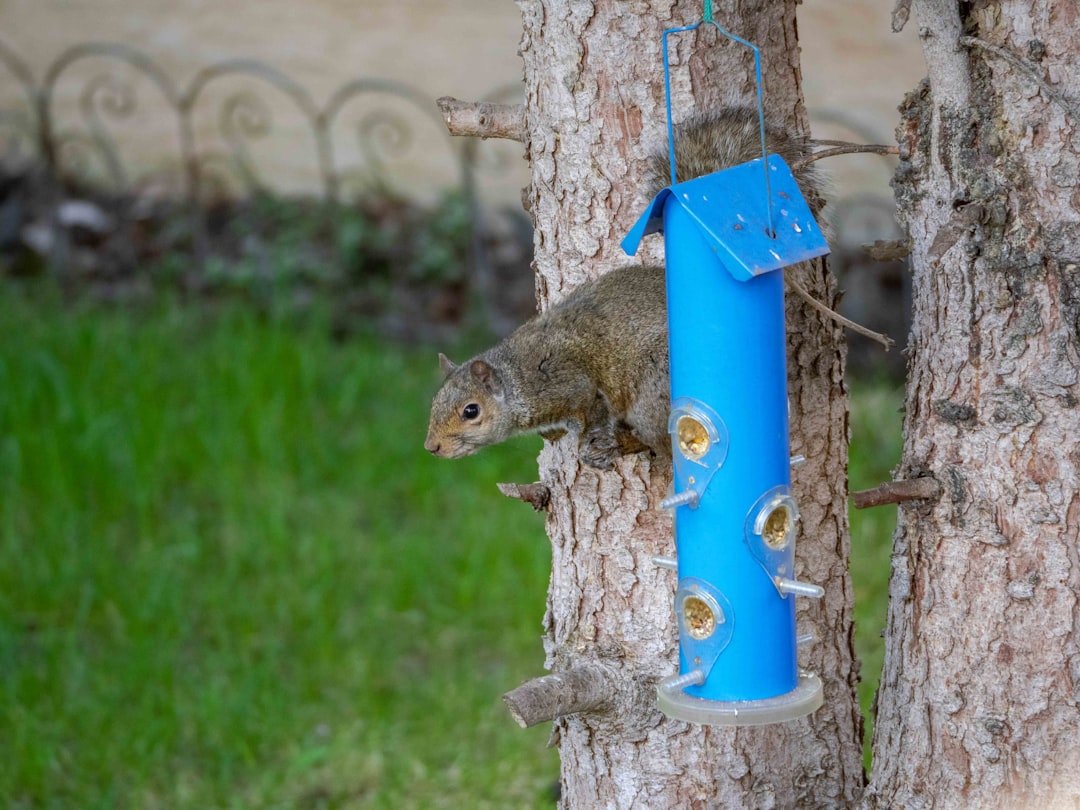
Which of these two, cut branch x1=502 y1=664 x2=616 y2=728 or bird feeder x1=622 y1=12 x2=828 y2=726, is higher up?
bird feeder x1=622 y1=12 x2=828 y2=726

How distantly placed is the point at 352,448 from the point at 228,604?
88 centimetres

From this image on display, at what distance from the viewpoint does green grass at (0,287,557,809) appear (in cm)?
292

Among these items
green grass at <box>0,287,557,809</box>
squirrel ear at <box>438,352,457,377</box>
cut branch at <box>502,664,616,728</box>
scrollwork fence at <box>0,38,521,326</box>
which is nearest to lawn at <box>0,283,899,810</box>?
green grass at <box>0,287,557,809</box>

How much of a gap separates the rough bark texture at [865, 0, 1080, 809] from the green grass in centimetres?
143

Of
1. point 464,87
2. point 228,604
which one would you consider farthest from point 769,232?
point 464,87

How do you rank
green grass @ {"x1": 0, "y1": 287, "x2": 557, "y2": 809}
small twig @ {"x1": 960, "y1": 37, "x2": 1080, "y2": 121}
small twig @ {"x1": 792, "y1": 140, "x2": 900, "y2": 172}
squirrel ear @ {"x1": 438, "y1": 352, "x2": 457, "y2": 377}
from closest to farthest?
small twig @ {"x1": 960, "y1": 37, "x2": 1080, "y2": 121}, small twig @ {"x1": 792, "y1": 140, "x2": 900, "y2": 172}, squirrel ear @ {"x1": 438, "y1": 352, "x2": 457, "y2": 377}, green grass @ {"x1": 0, "y1": 287, "x2": 557, "y2": 809}

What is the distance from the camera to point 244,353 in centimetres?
441

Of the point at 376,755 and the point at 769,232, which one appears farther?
the point at 376,755

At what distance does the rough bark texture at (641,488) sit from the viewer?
1.73 meters

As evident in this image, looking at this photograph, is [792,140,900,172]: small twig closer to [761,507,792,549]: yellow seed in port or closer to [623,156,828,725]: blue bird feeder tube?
[623,156,828,725]: blue bird feeder tube

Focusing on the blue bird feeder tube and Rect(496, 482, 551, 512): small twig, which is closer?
the blue bird feeder tube

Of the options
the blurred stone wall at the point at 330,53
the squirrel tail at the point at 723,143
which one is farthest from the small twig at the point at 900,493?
the blurred stone wall at the point at 330,53

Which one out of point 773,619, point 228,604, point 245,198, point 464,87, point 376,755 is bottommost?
point 376,755

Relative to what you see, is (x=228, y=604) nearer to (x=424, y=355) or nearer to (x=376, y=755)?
(x=376, y=755)
